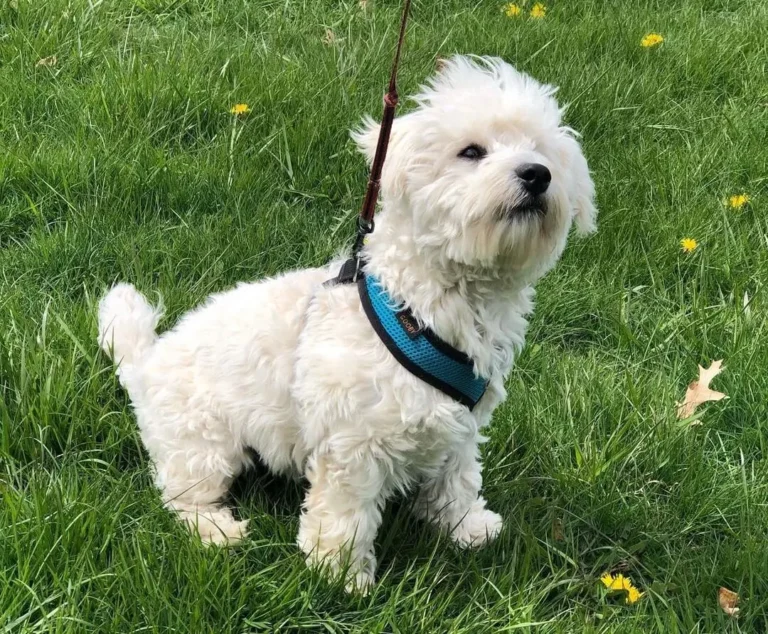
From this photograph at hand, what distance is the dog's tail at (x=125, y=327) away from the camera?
2.88 meters

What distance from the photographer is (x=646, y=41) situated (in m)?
5.29

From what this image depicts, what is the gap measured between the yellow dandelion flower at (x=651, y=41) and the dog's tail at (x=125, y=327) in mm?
3939

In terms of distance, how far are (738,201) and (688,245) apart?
0.52m

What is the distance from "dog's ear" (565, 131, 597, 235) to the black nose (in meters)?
0.25

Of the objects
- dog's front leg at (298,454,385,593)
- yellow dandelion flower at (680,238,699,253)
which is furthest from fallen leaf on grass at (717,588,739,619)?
yellow dandelion flower at (680,238,699,253)

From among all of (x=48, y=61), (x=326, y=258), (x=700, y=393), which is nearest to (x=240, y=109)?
(x=326, y=258)

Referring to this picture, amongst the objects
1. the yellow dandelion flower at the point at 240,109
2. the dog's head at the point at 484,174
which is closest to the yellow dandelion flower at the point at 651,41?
the yellow dandelion flower at the point at 240,109

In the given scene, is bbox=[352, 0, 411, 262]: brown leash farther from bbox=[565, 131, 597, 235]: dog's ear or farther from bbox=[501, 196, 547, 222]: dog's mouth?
bbox=[565, 131, 597, 235]: dog's ear

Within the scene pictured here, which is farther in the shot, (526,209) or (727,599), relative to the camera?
(727,599)

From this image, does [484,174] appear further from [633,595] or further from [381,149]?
[633,595]

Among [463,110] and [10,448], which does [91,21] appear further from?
[463,110]

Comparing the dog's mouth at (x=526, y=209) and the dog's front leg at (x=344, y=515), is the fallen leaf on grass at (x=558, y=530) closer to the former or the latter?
the dog's front leg at (x=344, y=515)

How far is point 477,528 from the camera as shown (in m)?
2.69

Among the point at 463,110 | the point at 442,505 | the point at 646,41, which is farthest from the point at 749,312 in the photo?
the point at 646,41
